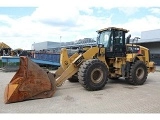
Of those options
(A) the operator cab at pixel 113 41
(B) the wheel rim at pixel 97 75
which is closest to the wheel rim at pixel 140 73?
(A) the operator cab at pixel 113 41

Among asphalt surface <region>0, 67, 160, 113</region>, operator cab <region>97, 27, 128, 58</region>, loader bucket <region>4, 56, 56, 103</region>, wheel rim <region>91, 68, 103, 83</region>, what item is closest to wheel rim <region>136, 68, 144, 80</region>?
operator cab <region>97, 27, 128, 58</region>

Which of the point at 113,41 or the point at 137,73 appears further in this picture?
the point at 137,73

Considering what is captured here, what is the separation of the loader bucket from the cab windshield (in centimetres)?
345

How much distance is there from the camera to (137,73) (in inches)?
410

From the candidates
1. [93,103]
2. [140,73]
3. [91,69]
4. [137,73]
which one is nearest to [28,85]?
[93,103]

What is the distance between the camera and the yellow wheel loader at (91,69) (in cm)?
731

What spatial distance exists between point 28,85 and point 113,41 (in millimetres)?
4461

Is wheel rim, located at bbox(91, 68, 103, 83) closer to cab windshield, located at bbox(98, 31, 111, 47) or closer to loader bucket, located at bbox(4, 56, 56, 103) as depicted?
cab windshield, located at bbox(98, 31, 111, 47)

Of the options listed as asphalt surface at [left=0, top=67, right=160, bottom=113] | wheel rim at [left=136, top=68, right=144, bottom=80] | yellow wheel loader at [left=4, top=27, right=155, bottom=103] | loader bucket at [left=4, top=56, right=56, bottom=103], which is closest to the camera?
asphalt surface at [left=0, top=67, right=160, bottom=113]

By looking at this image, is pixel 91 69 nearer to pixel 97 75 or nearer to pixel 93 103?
pixel 97 75

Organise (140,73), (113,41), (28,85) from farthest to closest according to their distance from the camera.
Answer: (140,73) < (113,41) < (28,85)

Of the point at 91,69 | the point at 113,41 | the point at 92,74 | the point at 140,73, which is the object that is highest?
the point at 113,41

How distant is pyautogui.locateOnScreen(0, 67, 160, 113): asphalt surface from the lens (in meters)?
6.22

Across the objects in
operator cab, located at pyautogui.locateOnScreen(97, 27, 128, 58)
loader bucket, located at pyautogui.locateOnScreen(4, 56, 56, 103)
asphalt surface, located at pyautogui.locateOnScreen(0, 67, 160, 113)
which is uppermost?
operator cab, located at pyautogui.locateOnScreen(97, 27, 128, 58)
